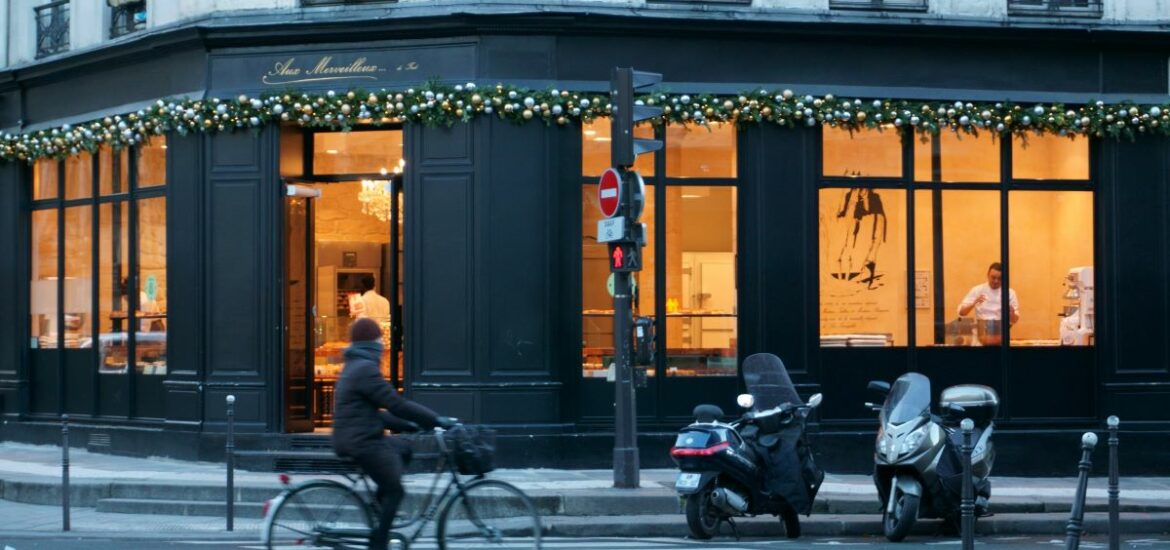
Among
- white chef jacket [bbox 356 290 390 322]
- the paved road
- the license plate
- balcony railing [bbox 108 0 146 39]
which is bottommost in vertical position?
the paved road

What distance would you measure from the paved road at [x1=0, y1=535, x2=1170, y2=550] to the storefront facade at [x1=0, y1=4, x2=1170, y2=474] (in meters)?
3.93

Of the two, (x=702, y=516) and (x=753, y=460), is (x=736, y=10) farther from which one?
(x=702, y=516)

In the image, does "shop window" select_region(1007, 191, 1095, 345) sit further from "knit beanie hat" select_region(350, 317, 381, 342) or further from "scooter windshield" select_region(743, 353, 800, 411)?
"knit beanie hat" select_region(350, 317, 381, 342)

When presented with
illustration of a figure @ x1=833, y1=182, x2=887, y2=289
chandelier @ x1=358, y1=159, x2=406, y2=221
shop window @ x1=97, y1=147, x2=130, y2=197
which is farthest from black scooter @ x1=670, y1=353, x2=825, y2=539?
shop window @ x1=97, y1=147, x2=130, y2=197

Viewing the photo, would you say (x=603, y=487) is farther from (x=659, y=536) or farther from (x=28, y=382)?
(x=28, y=382)

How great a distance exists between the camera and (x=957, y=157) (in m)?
18.2

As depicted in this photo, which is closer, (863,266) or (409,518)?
(409,518)

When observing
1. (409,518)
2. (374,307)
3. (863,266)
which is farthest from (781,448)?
(374,307)

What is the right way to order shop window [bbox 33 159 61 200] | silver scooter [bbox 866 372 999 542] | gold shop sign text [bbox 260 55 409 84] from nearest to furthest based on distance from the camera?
silver scooter [bbox 866 372 999 542] → gold shop sign text [bbox 260 55 409 84] → shop window [bbox 33 159 61 200]

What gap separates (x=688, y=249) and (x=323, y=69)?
15.3 ft

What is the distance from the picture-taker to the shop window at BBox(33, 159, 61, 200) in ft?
68.3

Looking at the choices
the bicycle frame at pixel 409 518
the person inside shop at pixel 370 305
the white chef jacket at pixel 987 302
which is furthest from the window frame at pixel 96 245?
the white chef jacket at pixel 987 302

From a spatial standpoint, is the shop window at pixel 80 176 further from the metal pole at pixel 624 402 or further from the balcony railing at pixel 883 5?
the balcony railing at pixel 883 5

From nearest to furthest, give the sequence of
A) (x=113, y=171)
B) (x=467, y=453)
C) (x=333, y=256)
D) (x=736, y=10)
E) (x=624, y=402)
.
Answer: (x=467, y=453) → (x=624, y=402) → (x=736, y=10) → (x=333, y=256) → (x=113, y=171)
